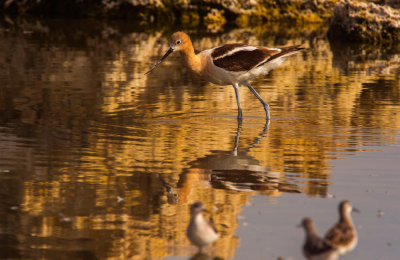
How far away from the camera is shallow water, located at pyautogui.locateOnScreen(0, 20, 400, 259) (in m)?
6.51

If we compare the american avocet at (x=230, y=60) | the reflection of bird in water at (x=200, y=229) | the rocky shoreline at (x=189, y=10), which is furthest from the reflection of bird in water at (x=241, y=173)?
the rocky shoreline at (x=189, y=10)

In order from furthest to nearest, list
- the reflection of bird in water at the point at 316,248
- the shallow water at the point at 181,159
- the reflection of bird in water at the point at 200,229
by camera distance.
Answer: the shallow water at the point at 181,159
the reflection of bird in water at the point at 200,229
the reflection of bird in water at the point at 316,248

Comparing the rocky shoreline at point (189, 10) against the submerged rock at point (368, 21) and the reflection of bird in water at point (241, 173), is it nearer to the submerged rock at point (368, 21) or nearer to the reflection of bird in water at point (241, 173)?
the submerged rock at point (368, 21)

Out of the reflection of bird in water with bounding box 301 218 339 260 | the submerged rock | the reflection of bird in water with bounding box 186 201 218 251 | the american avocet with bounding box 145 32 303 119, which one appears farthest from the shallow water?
the submerged rock

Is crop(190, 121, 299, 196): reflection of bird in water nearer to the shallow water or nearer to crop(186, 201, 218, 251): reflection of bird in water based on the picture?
the shallow water

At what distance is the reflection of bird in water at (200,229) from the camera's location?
5738 millimetres

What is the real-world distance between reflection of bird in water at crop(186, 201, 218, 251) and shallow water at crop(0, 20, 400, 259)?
252 mm

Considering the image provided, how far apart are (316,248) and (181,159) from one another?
4.12 meters

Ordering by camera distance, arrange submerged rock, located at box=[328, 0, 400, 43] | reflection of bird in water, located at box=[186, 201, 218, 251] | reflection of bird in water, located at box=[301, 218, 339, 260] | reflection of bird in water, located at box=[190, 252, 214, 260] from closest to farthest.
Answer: reflection of bird in water, located at box=[301, 218, 339, 260], reflection of bird in water, located at box=[186, 201, 218, 251], reflection of bird in water, located at box=[190, 252, 214, 260], submerged rock, located at box=[328, 0, 400, 43]

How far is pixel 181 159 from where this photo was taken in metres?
9.13

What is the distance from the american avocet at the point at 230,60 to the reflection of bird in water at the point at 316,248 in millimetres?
6171

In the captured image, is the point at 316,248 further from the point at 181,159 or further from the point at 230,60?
the point at 230,60

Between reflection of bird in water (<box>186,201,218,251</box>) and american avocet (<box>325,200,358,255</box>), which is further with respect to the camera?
reflection of bird in water (<box>186,201,218,251</box>)

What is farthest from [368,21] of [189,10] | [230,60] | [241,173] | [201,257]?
[201,257]
